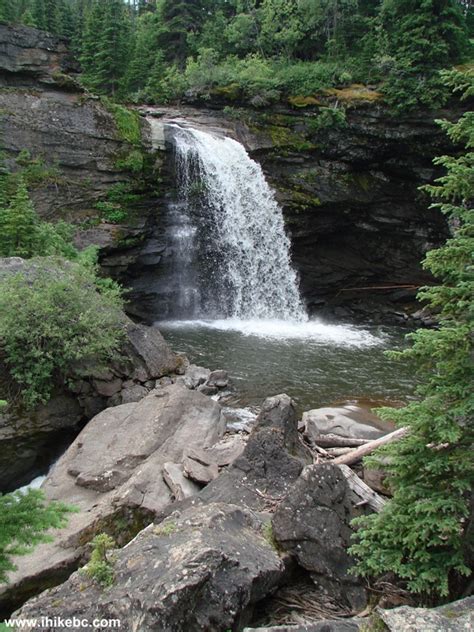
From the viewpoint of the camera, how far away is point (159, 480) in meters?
6.21

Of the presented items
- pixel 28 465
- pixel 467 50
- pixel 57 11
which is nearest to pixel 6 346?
pixel 28 465

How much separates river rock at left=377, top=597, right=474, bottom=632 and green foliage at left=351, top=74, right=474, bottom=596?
0.16 meters

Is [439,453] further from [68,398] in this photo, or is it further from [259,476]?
[68,398]

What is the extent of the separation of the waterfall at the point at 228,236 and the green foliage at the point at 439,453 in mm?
15038

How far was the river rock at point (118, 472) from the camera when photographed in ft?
18.0

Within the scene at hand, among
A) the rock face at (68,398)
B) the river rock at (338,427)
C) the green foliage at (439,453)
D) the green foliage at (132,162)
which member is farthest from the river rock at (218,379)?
the green foliage at (132,162)

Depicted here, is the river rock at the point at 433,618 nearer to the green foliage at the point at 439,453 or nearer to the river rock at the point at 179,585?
the green foliage at the point at 439,453

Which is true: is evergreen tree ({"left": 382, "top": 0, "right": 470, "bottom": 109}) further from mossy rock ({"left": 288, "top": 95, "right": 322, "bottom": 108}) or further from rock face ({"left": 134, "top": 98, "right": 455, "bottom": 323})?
mossy rock ({"left": 288, "top": 95, "right": 322, "bottom": 108})

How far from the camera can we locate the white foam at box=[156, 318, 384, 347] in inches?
650

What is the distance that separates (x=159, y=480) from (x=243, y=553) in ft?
8.31

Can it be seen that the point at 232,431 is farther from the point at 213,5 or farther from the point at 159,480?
the point at 213,5

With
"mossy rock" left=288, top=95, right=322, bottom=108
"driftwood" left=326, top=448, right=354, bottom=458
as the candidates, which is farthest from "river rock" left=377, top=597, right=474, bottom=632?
"mossy rock" left=288, top=95, right=322, bottom=108

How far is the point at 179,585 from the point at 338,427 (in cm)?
501

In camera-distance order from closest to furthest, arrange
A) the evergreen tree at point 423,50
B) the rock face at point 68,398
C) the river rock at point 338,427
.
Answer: the river rock at point 338,427, the rock face at point 68,398, the evergreen tree at point 423,50
